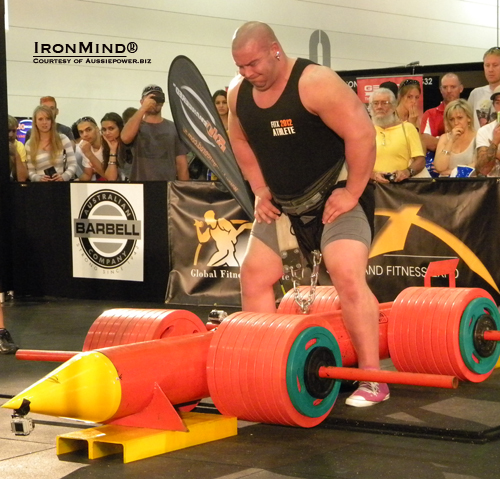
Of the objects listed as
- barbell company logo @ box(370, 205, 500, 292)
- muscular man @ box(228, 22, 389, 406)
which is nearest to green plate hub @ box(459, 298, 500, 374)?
muscular man @ box(228, 22, 389, 406)

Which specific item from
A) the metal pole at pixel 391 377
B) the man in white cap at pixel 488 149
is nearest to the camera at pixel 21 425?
the metal pole at pixel 391 377

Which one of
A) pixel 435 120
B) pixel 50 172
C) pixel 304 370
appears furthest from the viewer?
pixel 50 172

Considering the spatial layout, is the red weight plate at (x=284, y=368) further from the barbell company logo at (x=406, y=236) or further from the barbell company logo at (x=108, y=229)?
the barbell company logo at (x=108, y=229)

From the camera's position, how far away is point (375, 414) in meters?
3.87

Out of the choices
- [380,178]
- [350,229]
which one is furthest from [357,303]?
[380,178]

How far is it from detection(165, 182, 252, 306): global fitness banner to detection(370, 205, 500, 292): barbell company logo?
44.6 inches

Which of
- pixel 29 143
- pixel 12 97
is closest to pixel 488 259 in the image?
pixel 29 143

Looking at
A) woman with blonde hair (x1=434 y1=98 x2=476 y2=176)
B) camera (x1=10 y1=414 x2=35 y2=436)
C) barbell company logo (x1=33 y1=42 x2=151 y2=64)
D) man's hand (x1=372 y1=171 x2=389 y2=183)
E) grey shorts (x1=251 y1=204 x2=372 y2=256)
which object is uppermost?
barbell company logo (x1=33 y1=42 x2=151 y2=64)

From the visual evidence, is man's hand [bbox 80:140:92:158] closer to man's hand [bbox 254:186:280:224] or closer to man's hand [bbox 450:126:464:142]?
man's hand [bbox 450:126:464:142]

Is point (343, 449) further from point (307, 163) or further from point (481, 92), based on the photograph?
point (481, 92)

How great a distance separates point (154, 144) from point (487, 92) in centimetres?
298

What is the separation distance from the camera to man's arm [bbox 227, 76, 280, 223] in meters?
4.12

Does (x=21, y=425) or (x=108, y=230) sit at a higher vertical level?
(x=108, y=230)

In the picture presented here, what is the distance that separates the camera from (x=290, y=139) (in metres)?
3.88
